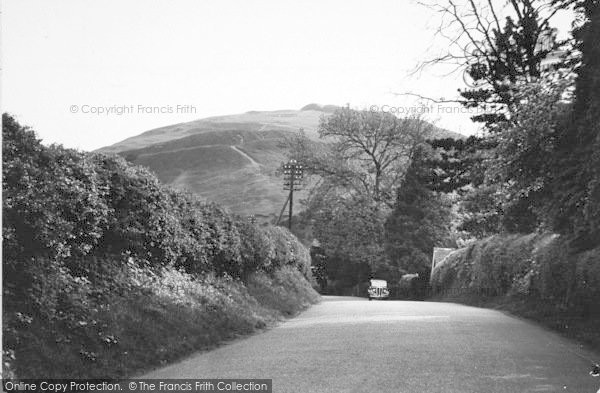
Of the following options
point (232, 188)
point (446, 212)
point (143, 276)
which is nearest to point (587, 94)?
point (143, 276)

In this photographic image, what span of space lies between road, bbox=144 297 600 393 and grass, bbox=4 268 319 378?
44cm

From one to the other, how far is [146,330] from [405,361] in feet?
12.1

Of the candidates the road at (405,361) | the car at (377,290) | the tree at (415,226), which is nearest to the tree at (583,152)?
the road at (405,361)

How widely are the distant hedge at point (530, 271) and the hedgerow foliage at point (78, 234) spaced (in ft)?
25.6

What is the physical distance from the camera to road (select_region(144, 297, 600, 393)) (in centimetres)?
773

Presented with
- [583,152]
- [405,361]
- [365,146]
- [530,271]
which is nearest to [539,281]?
[530,271]

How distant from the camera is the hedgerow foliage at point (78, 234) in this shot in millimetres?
8000

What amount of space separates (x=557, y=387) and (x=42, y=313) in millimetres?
5629

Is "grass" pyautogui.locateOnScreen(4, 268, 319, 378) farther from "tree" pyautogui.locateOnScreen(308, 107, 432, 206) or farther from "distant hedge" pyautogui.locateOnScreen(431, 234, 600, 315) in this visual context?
"tree" pyautogui.locateOnScreen(308, 107, 432, 206)

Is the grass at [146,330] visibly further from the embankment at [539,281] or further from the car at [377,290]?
the car at [377,290]

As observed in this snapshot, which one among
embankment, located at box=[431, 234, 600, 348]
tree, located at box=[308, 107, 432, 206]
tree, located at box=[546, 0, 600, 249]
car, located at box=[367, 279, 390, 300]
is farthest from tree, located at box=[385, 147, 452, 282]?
tree, located at box=[546, 0, 600, 249]

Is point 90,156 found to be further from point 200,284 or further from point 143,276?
point 200,284

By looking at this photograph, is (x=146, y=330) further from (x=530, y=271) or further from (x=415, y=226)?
(x=415, y=226)

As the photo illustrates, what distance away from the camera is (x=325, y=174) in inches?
2493
